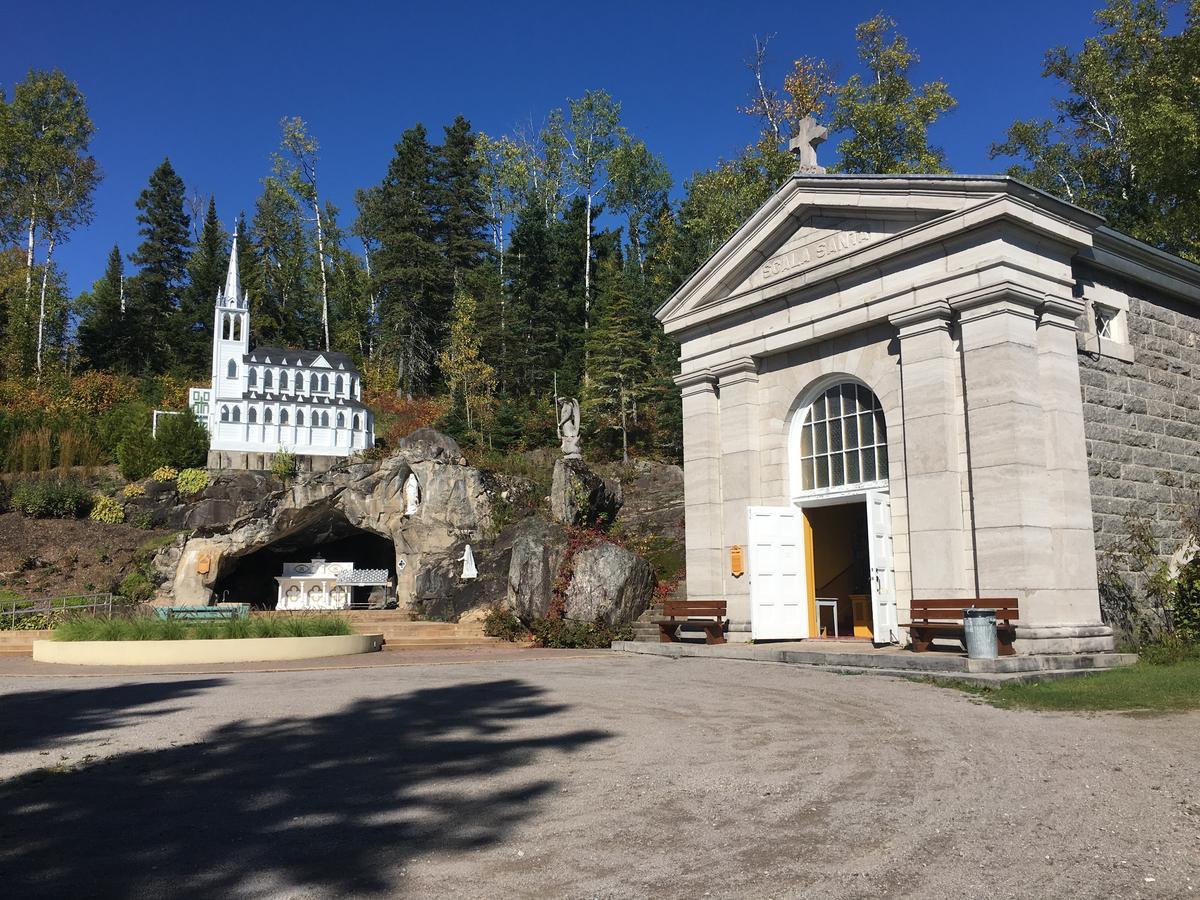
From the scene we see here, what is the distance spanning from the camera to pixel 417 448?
1062 inches

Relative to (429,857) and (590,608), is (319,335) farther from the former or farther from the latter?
(429,857)

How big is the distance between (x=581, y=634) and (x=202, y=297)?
46190 millimetres

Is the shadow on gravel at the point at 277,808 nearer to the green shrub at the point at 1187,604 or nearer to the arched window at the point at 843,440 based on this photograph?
the arched window at the point at 843,440

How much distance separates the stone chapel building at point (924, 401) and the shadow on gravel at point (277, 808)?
7.77 m

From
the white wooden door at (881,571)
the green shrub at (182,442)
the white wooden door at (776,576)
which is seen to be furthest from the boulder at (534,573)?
the green shrub at (182,442)

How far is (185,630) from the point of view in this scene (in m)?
15.4

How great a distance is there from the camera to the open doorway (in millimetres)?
16828

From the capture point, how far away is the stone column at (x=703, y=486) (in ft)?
54.6

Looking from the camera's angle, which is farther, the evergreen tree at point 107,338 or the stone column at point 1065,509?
the evergreen tree at point 107,338

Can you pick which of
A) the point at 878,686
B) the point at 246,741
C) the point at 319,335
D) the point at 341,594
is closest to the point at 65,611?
the point at 341,594

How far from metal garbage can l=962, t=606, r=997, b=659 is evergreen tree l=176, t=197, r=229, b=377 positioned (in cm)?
4900

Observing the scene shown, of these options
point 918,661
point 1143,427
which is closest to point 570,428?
point 1143,427

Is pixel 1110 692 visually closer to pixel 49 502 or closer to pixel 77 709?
pixel 77 709

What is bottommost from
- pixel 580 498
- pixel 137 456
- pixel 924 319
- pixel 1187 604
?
pixel 1187 604
